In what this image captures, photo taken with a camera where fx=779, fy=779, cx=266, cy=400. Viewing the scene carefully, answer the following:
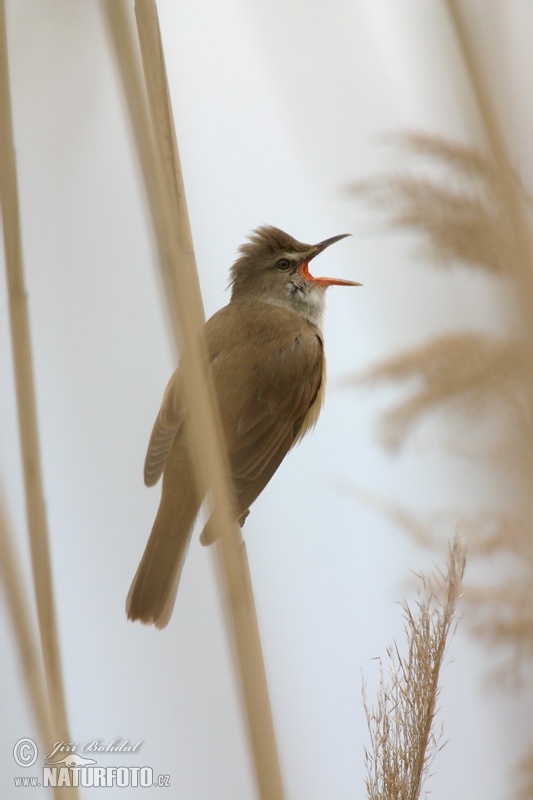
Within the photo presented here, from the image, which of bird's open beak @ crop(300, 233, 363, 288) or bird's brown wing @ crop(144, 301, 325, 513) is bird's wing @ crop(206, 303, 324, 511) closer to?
bird's brown wing @ crop(144, 301, 325, 513)

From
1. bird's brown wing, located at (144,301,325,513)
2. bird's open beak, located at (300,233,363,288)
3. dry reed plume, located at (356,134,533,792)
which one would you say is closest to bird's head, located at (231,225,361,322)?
bird's open beak, located at (300,233,363,288)

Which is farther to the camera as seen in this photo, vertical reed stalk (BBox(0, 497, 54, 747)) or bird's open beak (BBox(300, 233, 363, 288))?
bird's open beak (BBox(300, 233, 363, 288))

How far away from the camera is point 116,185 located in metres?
1.82

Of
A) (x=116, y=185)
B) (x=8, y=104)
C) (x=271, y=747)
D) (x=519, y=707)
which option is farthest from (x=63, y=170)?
(x=519, y=707)

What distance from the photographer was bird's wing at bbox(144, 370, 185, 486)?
193cm

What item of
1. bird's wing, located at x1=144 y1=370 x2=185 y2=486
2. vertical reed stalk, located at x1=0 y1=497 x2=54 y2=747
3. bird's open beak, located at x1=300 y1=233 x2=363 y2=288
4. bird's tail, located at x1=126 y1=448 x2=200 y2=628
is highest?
bird's open beak, located at x1=300 y1=233 x2=363 y2=288

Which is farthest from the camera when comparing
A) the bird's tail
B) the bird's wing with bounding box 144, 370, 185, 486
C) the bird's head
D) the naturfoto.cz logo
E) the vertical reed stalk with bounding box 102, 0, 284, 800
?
the bird's head

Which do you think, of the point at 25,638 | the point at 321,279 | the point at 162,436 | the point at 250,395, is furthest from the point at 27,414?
the point at 321,279

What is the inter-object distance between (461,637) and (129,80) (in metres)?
1.09

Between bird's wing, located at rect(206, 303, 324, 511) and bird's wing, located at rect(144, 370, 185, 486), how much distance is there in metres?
0.12

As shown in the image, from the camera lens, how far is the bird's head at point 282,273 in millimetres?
2480

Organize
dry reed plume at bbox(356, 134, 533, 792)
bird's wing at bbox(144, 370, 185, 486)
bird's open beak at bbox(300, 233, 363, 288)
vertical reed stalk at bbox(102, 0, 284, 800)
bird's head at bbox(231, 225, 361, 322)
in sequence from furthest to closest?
bird's head at bbox(231, 225, 361, 322)
bird's open beak at bbox(300, 233, 363, 288)
bird's wing at bbox(144, 370, 185, 486)
dry reed plume at bbox(356, 134, 533, 792)
vertical reed stalk at bbox(102, 0, 284, 800)

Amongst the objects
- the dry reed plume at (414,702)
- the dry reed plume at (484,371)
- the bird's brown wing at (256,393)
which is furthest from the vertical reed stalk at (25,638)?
the dry reed plume at (484,371)

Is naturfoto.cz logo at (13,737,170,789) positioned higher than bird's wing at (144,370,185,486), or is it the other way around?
bird's wing at (144,370,185,486)
